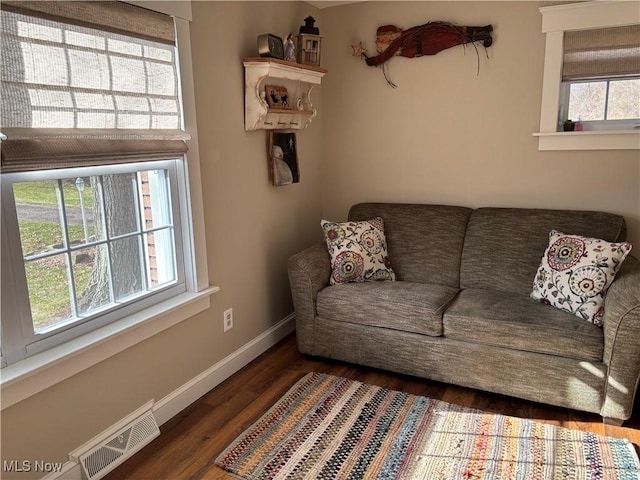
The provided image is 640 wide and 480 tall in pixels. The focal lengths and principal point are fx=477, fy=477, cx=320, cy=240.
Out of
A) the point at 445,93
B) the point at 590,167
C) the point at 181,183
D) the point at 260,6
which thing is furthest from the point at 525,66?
the point at 181,183

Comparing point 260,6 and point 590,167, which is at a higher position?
point 260,6

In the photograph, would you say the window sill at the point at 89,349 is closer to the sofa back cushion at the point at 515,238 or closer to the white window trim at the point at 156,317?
the white window trim at the point at 156,317

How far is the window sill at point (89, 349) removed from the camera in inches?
63.6

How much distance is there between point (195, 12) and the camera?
2.30 metres

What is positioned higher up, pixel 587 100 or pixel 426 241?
pixel 587 100

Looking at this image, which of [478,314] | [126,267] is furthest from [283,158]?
[478,314]

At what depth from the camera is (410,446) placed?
208cm

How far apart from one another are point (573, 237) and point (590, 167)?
0.60 meters

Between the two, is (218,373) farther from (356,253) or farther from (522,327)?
(522,327)

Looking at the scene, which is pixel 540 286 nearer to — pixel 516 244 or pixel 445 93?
pixel 516 244

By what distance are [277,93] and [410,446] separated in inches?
80.0

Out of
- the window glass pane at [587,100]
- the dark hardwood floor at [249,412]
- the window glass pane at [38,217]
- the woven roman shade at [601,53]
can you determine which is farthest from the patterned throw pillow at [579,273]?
the window glass pane at [38,217]

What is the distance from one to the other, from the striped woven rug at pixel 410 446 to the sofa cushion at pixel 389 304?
40 cm

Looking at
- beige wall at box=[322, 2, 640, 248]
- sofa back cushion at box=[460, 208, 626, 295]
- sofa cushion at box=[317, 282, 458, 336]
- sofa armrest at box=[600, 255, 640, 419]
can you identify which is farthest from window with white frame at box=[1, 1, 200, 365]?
sofa armrest at box=[600, 255, 640, 419]
